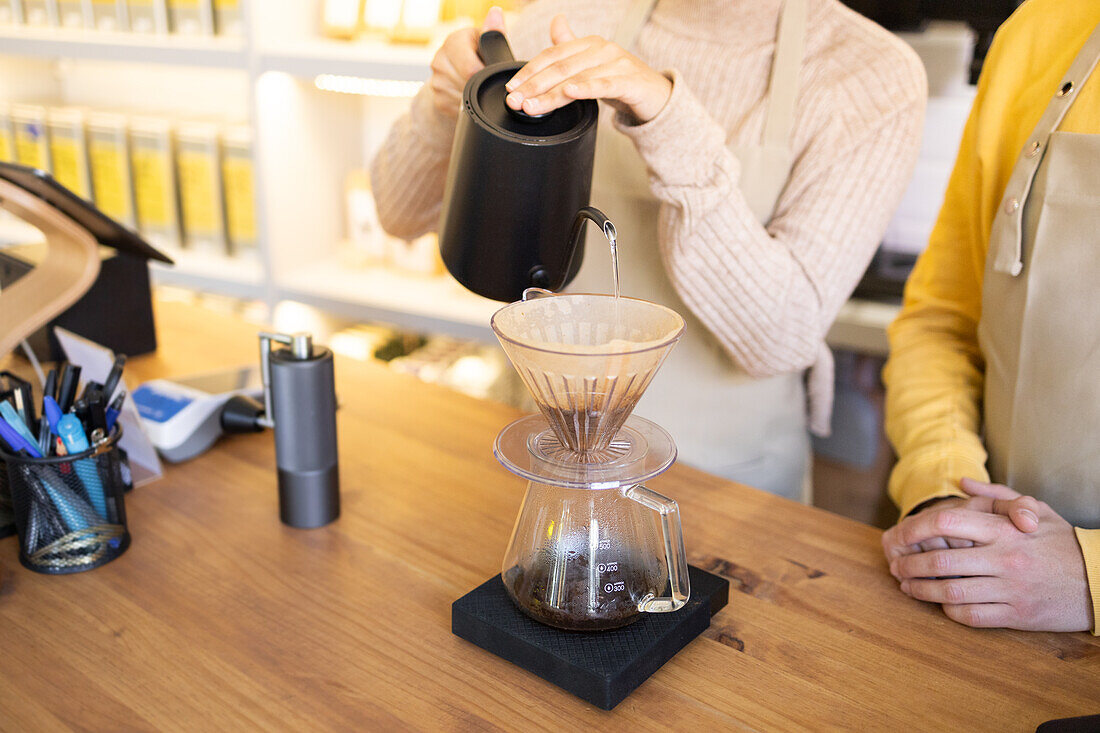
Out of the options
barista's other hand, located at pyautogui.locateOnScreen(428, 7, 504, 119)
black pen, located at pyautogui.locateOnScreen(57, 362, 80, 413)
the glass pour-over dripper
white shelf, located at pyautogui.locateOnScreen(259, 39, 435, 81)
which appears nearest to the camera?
the glass pour-over dripper

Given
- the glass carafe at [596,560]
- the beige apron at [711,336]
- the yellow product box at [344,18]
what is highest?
the glass carafe at [596,560]

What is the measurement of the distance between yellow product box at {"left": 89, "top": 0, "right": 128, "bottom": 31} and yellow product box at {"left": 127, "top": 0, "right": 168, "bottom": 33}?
2 centimetres

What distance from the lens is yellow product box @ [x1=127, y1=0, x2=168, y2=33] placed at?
7.27 feet

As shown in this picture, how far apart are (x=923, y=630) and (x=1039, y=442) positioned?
268 mm

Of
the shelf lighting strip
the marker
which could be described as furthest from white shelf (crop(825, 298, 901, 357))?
the marker

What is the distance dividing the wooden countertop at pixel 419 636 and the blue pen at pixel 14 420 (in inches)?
5.0

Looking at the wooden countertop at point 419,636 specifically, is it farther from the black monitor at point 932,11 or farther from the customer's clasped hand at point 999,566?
the black monitor at point 932,11

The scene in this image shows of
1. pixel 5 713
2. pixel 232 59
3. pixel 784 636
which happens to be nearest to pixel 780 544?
pixel 784 636

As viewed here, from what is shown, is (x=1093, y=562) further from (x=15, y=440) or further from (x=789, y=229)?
(x=15, y=440)

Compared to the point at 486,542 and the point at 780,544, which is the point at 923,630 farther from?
the point at 486,542

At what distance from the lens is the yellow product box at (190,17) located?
2166 millimetres

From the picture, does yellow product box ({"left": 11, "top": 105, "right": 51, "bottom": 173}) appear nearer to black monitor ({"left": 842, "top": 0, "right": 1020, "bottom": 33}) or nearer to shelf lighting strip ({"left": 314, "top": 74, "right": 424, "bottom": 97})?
shelf lighting strip ({"left": 314, "top": 74, "right": 424, "bottom": 97})

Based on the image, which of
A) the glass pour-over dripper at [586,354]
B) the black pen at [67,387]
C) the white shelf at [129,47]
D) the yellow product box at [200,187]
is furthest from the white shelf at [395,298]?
the glass pour-over dripper at [586,354]

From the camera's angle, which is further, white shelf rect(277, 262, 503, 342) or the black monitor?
white shelf rect(277, 262, 503, 342)
